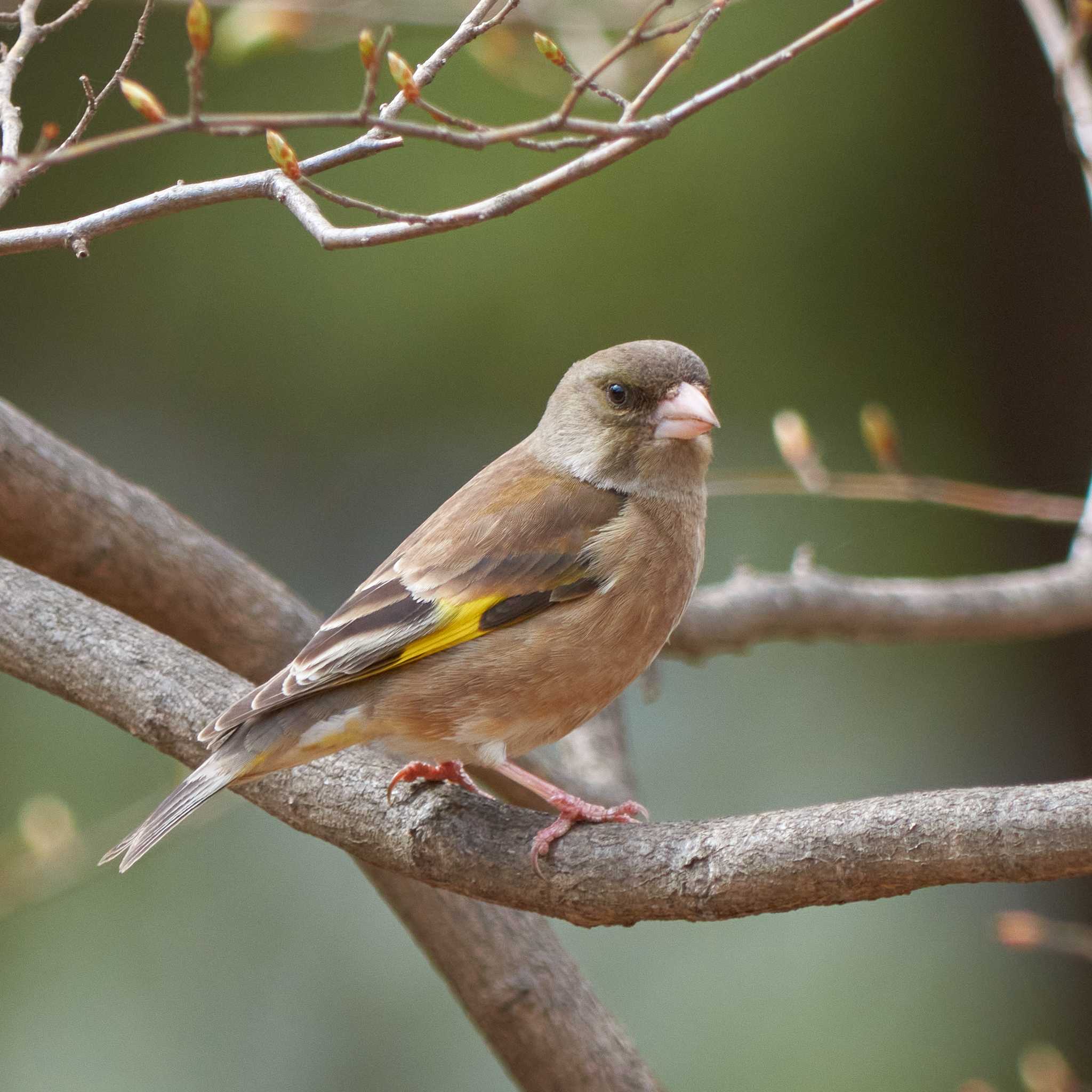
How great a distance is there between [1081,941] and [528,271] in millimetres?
3535

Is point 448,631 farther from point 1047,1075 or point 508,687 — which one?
point 1047,1075

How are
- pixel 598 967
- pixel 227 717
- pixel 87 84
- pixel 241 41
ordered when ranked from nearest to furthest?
pixel 87 84 < pixel 227 717 < pixel 241 41 < pixel 598 967

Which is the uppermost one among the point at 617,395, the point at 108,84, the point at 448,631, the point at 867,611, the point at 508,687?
the point at 108,84

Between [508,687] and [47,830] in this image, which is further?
[47,830]

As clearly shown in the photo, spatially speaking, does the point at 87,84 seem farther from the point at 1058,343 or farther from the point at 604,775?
the point at 1058,343

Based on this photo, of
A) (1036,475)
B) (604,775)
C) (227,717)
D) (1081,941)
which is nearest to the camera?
(227,717)

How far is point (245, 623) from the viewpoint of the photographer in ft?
10.8

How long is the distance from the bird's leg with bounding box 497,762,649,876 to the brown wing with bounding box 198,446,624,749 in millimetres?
321

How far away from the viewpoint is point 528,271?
5781mm

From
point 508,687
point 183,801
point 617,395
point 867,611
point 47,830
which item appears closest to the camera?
point 183,801

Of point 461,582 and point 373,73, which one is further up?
point 373,73

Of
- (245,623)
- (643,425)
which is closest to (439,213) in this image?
(643,425)

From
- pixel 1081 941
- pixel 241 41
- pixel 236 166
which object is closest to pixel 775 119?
pixel 236 166

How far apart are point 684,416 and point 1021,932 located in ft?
4.76
